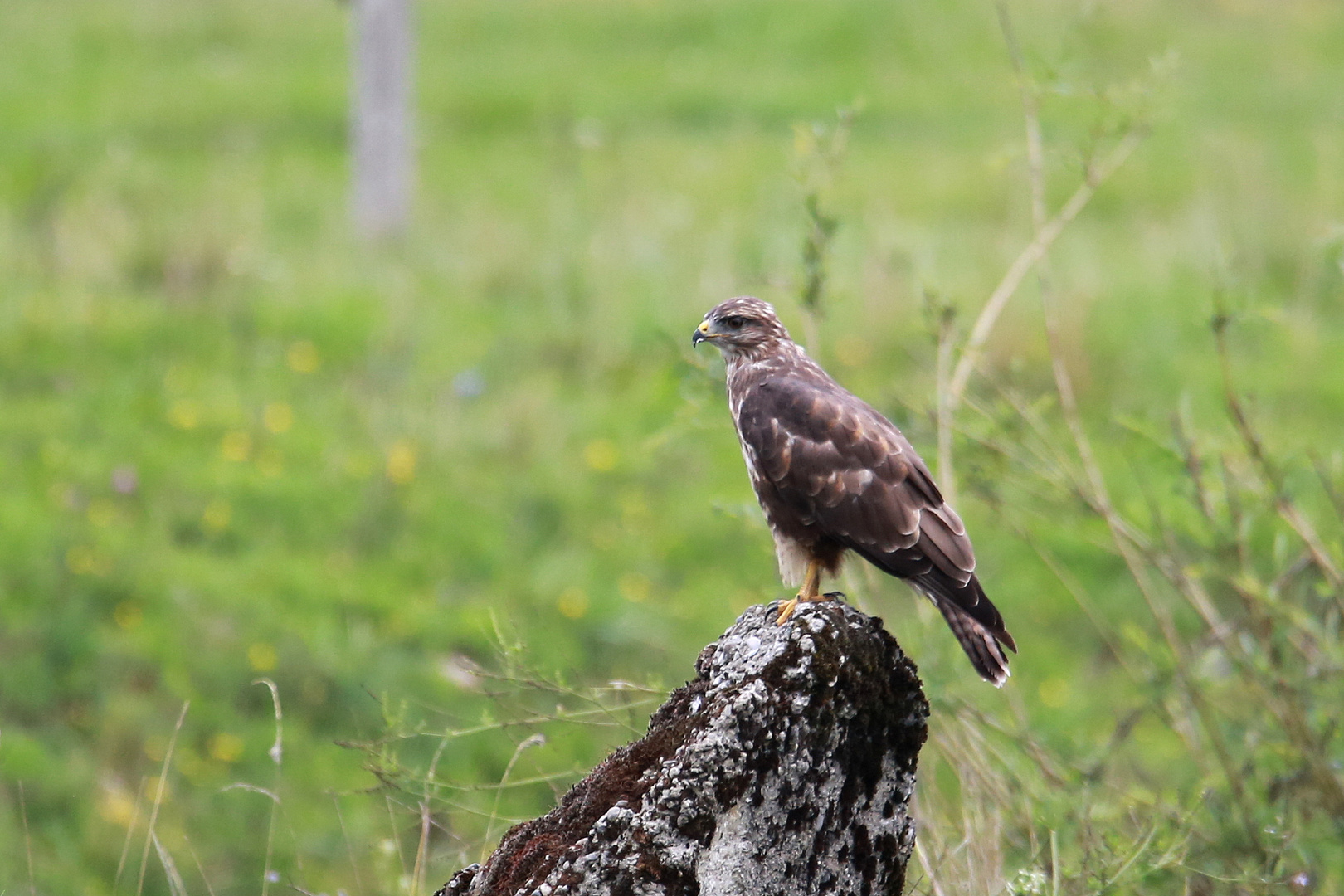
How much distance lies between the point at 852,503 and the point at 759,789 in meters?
0.90

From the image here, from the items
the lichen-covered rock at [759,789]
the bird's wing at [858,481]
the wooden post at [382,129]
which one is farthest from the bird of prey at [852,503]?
the wooden post at [382,129]

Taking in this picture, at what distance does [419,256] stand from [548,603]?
4.57m

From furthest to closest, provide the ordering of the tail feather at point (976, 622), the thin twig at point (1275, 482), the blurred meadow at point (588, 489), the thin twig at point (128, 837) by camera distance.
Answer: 1. the blurred meadow at point (588, 489)
2. the thin twig at point (1275, 482)
3. the thin twig at point (128, 837)
4. the tail feather at point (976, 622)

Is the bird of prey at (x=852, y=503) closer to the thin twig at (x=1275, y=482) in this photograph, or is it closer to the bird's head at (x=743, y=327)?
the bird's head at (x=743, y=327)

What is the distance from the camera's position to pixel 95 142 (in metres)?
14.7

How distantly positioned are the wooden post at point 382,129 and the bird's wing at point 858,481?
27.5 ft

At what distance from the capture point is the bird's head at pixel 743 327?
3834mm

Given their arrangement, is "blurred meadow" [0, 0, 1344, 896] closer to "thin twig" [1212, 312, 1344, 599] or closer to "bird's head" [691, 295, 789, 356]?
"thin twig" [1212, 312, 1344, 599]

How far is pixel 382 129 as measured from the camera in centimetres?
1143

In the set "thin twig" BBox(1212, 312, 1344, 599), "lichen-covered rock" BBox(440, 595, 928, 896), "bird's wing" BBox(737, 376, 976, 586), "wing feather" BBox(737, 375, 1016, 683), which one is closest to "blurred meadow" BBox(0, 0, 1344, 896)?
"thin twig" BBox(1212, 312, 1344, 599)

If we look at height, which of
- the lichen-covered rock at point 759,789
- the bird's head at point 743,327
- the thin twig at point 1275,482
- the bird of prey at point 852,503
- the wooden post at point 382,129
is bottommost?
the lichen-covered rock at point 759,789

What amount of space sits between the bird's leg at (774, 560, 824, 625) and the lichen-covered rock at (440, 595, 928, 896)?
0.19 ft

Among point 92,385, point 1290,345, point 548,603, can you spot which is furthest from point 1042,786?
point 1290,345

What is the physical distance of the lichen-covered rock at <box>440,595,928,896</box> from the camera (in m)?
2.51
